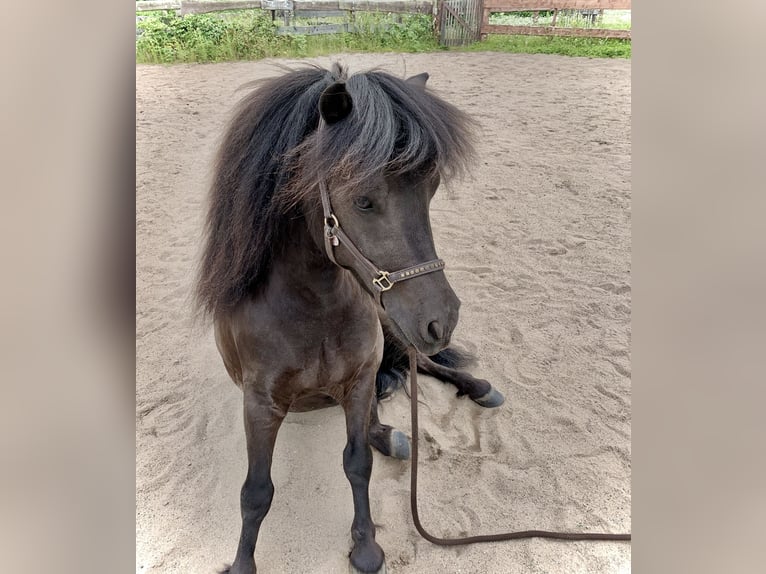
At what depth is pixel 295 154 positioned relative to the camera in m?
1.38

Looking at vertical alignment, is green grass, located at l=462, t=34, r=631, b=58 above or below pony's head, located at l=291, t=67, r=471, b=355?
above

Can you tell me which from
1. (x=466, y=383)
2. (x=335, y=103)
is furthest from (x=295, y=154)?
(x=466, y=383)

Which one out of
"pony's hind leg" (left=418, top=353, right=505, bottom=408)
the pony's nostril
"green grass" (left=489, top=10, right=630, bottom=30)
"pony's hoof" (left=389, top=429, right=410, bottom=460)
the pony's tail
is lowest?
"pony's hoof" (left=389, top=429, right=410, bottom=460)

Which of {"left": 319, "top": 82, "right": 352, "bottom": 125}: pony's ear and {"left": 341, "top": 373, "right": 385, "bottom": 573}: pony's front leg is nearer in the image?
{"left": 319, "top": 82, "right": 352, "bottom": 125}: pony's ear

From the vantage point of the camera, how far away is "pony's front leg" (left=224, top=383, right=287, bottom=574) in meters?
1.69

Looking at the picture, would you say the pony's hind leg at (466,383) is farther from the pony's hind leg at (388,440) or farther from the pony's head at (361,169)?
the pony's head at (361,169)

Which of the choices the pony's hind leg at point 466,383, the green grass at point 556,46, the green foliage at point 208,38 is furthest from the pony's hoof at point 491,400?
the green foliage at point 208,38

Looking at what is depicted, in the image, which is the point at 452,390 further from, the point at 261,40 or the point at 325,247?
the point at 261,40

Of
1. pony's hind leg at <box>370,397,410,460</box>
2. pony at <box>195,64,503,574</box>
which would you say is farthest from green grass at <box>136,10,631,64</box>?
pony's hind leg at <box>370,397,410,460</box>

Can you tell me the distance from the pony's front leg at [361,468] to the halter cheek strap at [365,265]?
602 mm

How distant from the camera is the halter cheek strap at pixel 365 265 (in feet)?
3.99

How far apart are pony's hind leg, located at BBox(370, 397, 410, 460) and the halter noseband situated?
114cm

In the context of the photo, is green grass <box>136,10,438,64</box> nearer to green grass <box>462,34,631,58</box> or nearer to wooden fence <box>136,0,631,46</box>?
wooden fence <box>136,0,631,46</box>
